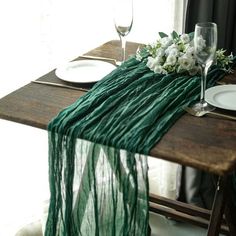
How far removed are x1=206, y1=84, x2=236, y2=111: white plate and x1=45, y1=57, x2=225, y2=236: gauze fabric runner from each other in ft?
0.14

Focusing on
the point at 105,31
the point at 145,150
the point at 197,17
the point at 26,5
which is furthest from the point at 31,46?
the point at 145,150

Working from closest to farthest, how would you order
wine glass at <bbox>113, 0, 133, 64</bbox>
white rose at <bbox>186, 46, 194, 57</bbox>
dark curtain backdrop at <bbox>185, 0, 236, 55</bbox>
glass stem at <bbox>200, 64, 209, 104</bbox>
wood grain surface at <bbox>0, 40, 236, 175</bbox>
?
wood grain surface at <bbox>0, 40, 236, 175</bbox> → glass stem at <bbox>200, 64, 209, 104</bbox> → white rose at <bbox>186, 46, 194, 57</bbox> → wine glass at <bbox>113, 0, 133, 64</bbox> → dark curtain backdrop at <bbox>185, 0, 236, 55</bbox>

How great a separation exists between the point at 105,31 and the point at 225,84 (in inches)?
29.7


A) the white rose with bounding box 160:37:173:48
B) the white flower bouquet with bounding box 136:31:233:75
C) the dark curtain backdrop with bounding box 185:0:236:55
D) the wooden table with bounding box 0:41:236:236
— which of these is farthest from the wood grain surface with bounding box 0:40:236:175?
the dark curtain backdrop with bounding box 185:0:236:55

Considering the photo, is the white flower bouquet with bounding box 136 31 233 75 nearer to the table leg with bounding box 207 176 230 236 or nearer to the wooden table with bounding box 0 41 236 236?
the wooden table with bounding box 0 41 236 236

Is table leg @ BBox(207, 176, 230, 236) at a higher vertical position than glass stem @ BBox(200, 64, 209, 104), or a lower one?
lower

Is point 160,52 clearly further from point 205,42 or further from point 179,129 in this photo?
point 179,129

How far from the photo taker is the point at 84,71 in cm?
154

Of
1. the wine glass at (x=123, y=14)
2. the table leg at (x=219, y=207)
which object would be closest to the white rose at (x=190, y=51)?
the wine glass at (x=123, y=14)

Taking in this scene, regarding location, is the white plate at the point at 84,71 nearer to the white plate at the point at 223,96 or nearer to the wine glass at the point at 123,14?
the wine glass at the point at 123,14

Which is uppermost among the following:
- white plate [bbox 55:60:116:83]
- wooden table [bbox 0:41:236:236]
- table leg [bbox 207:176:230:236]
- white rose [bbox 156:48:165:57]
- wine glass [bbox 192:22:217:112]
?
wine glass [bbox 192:22:217:112]

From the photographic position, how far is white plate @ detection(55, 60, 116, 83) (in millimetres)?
1471

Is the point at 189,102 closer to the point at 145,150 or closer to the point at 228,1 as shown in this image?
the point at 145,150

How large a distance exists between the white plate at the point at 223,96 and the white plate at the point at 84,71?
13.8 inches
